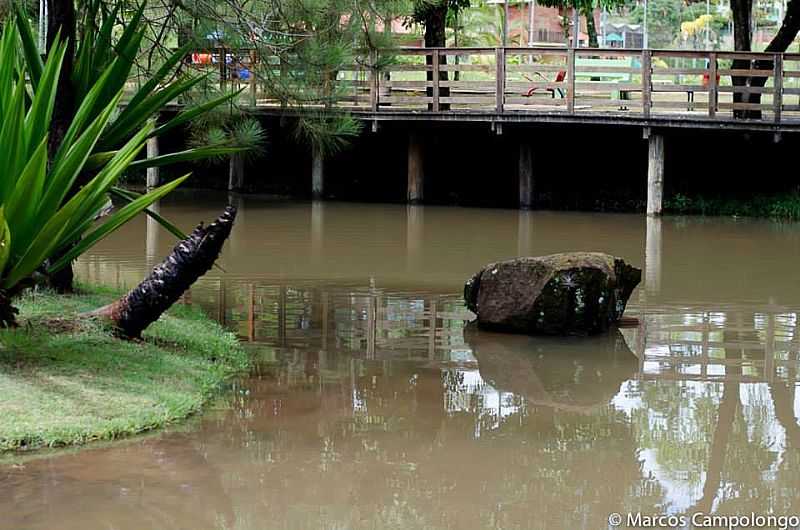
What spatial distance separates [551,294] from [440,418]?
8.73 ft

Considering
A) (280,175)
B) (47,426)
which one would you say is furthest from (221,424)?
(280,175)

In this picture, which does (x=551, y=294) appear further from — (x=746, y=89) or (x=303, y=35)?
(x=746, y=89)

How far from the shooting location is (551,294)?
10.3 m

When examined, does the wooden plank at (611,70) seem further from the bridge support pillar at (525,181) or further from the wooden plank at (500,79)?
the bridge support pillar at (525,181)

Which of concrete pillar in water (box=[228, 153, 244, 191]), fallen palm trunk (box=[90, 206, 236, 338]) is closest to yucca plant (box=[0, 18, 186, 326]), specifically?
fallen palm trunk (box=[90, 206, 236, 338])

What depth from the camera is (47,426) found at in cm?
684

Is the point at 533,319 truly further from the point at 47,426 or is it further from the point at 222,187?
the point at 222,187

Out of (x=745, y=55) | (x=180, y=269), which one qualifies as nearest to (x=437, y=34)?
(x=745, y=55)

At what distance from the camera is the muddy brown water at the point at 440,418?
6.21 meters

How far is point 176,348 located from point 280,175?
1569 centimetres

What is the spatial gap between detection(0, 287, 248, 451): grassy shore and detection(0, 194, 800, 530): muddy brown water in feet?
0.61

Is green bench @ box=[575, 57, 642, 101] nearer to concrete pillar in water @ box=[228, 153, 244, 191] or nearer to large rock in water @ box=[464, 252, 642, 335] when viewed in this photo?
concrete pillar in water @ box=[228, 153, 244, 191]

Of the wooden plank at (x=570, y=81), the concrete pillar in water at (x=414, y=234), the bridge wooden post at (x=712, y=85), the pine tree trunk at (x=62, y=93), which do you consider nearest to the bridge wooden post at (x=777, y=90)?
the bridge wooden post at (x=712, y=85)

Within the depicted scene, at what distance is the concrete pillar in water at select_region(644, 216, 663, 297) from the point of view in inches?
521
